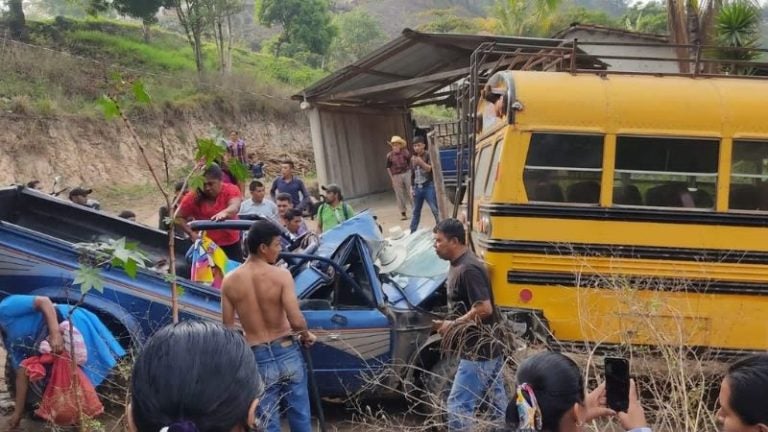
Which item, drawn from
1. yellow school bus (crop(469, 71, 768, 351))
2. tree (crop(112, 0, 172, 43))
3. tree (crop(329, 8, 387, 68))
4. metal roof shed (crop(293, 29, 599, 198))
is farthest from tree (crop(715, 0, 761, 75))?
tree (crop(329, 8, 387, 68))

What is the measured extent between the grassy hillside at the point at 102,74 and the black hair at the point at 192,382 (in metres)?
16.6

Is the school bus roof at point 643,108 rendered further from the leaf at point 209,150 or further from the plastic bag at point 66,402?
the plastic bag at point 66,402

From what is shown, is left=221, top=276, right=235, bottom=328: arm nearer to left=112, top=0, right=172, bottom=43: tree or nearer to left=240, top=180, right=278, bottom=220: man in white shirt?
left=240, top=180, right=278, bottom=220: man in white shirt

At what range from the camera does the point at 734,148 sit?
214 inches

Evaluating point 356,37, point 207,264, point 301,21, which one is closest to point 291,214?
point 207,264

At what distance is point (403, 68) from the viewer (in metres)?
13.9

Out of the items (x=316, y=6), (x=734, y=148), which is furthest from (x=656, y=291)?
(x=316, y=6)

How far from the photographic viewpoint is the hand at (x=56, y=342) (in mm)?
4547

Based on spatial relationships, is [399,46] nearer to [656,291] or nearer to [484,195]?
[484,195]

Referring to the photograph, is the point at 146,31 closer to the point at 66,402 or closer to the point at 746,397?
the point at 66,402

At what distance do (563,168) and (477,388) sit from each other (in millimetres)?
2047

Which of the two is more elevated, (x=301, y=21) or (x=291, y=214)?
(x=301, y=21)

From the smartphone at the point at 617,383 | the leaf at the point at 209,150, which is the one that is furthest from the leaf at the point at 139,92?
the smartphone at the point at 617,383

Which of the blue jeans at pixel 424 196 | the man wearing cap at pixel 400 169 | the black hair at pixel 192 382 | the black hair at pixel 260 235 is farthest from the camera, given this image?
the man wearing cap at pixel 400 169
